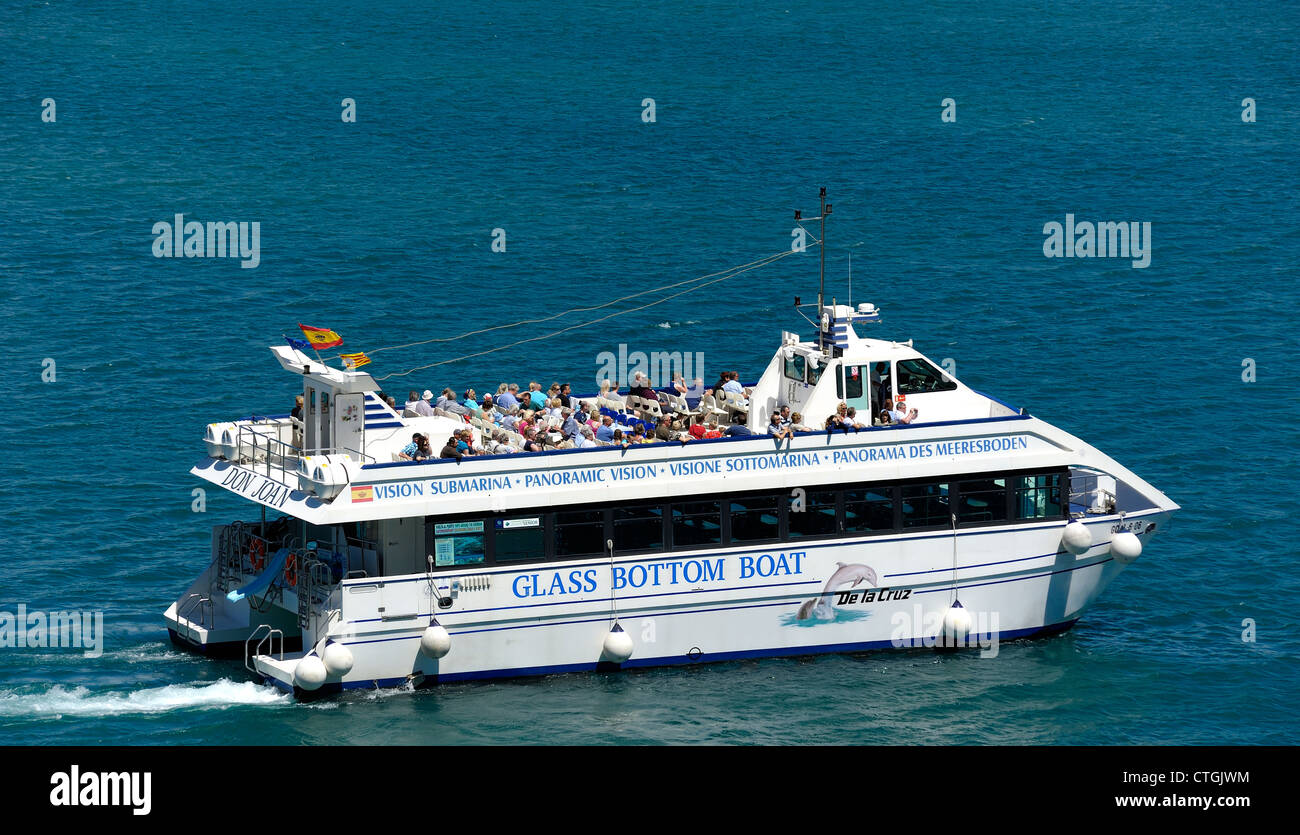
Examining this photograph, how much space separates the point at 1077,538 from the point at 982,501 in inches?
80.7

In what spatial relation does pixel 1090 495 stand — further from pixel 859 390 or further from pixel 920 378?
pixel 859 390

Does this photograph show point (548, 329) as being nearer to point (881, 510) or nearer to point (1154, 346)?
point (1154, 346)

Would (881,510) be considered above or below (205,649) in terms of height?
above

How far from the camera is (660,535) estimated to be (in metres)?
40.1

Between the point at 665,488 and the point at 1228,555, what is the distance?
1588 centimetres

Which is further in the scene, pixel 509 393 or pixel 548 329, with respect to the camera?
pixel 548 329

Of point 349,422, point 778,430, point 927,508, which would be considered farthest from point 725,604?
point 349,422

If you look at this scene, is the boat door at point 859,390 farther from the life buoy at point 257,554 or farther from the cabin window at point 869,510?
the life buoy at point 257,554

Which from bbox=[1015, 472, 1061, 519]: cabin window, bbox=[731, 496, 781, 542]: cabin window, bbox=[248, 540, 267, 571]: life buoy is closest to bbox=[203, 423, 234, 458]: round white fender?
bbox=[248, 540, 267, 571]: life buoy

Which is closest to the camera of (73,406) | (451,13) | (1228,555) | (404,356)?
(1228,555)

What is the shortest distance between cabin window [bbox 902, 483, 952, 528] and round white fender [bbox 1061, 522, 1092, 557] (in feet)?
8.09

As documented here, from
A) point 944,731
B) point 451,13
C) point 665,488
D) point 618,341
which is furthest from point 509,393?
point 451,13

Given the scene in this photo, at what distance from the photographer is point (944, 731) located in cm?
3778

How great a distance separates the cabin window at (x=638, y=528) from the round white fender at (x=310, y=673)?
6121mm
